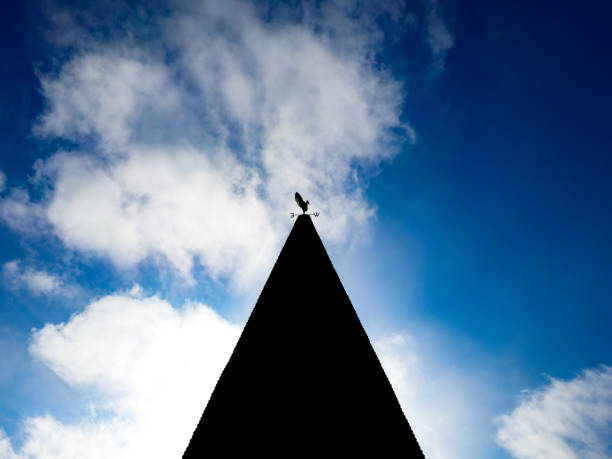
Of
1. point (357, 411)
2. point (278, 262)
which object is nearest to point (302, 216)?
point (278, 262)

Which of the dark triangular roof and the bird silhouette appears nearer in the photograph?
the dark triangular roof

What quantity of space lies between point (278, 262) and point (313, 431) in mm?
2855

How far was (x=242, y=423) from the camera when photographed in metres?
4.24

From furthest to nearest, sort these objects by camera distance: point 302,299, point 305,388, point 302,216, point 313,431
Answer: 1. point 302,216
2. point 302,299
3. point 305,388
4. point 313,431

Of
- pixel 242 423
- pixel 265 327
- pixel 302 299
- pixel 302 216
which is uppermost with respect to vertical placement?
pixel 302 216

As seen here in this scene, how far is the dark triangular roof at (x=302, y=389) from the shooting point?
4.04 meters

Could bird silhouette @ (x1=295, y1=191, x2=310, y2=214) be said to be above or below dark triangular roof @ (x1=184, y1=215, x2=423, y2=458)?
above

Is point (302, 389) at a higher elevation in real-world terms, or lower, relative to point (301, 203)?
lower

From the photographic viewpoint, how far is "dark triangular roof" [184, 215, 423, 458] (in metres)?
4.04

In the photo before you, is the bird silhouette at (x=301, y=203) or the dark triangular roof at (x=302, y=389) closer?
the dark triangular roof at (x=302, y=389)

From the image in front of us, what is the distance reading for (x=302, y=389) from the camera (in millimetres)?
4328

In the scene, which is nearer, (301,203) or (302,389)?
(302,389)

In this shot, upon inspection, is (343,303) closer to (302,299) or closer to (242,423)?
(302,299)

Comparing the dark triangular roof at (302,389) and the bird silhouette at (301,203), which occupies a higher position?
the bird silhouette at (301,203)
